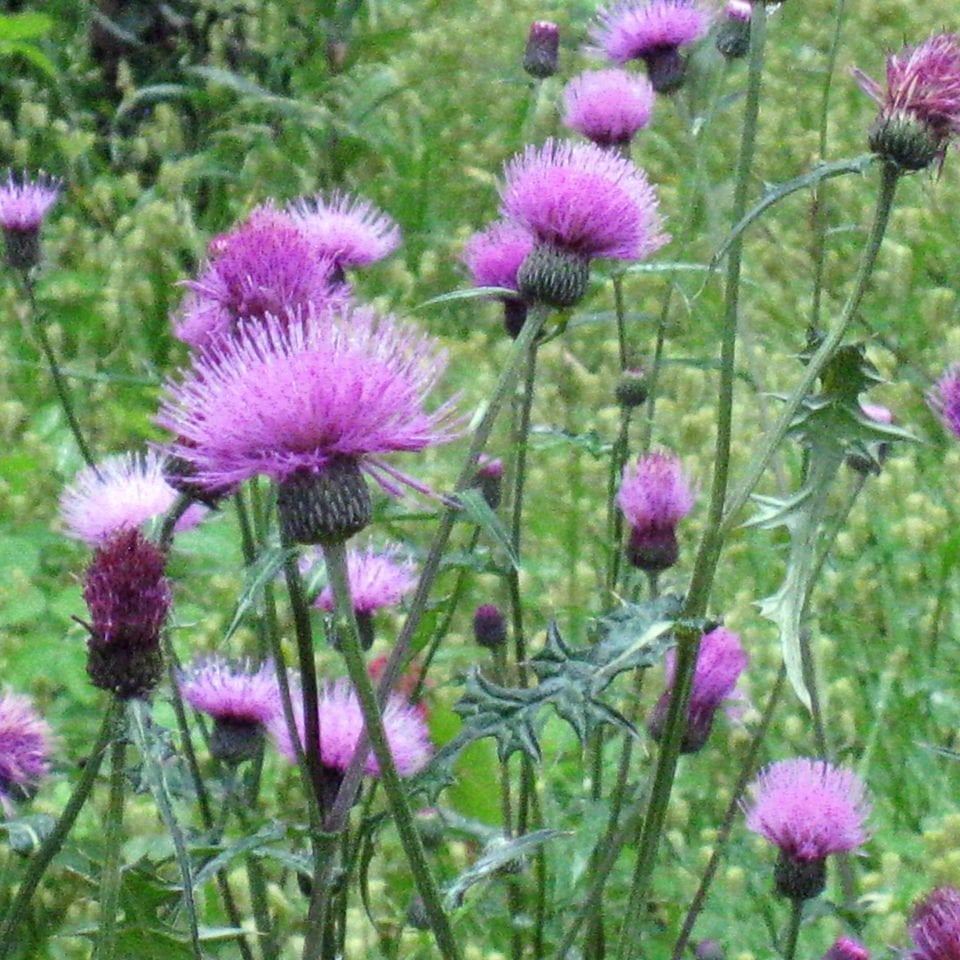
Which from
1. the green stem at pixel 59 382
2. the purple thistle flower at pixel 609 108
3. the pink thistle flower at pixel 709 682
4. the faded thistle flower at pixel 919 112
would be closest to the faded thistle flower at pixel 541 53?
the purple thistle flower at pixel 609 108

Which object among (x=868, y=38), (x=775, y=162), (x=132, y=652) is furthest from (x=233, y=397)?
(x=868, y=38)

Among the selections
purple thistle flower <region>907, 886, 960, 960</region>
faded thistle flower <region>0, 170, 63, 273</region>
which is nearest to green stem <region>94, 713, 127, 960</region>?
purple thistle flower <region>907, 886, 960, 960</region>

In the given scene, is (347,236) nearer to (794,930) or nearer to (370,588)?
(370,588)

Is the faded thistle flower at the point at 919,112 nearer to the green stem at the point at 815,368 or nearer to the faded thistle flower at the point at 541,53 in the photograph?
the green stem at the point at 815,368

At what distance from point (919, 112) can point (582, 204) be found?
0.28 metres

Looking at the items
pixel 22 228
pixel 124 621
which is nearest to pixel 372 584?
pixel 124 621

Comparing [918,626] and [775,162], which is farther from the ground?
[775,162]

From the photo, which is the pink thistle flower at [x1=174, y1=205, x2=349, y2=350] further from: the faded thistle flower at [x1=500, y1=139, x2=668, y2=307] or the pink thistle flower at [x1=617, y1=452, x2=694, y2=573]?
the pink thistle flower at [x1=617, y1=452, x2=694, y2=573]

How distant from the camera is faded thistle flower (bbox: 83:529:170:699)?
99 cm

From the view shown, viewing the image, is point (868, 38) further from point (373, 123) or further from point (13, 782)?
point (13, 782)

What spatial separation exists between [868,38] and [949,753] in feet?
11.2

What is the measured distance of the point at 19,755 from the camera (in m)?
1.33

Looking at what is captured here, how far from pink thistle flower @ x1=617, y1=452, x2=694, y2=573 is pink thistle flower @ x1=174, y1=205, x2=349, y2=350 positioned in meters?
0.46

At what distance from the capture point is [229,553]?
2.46 meters
